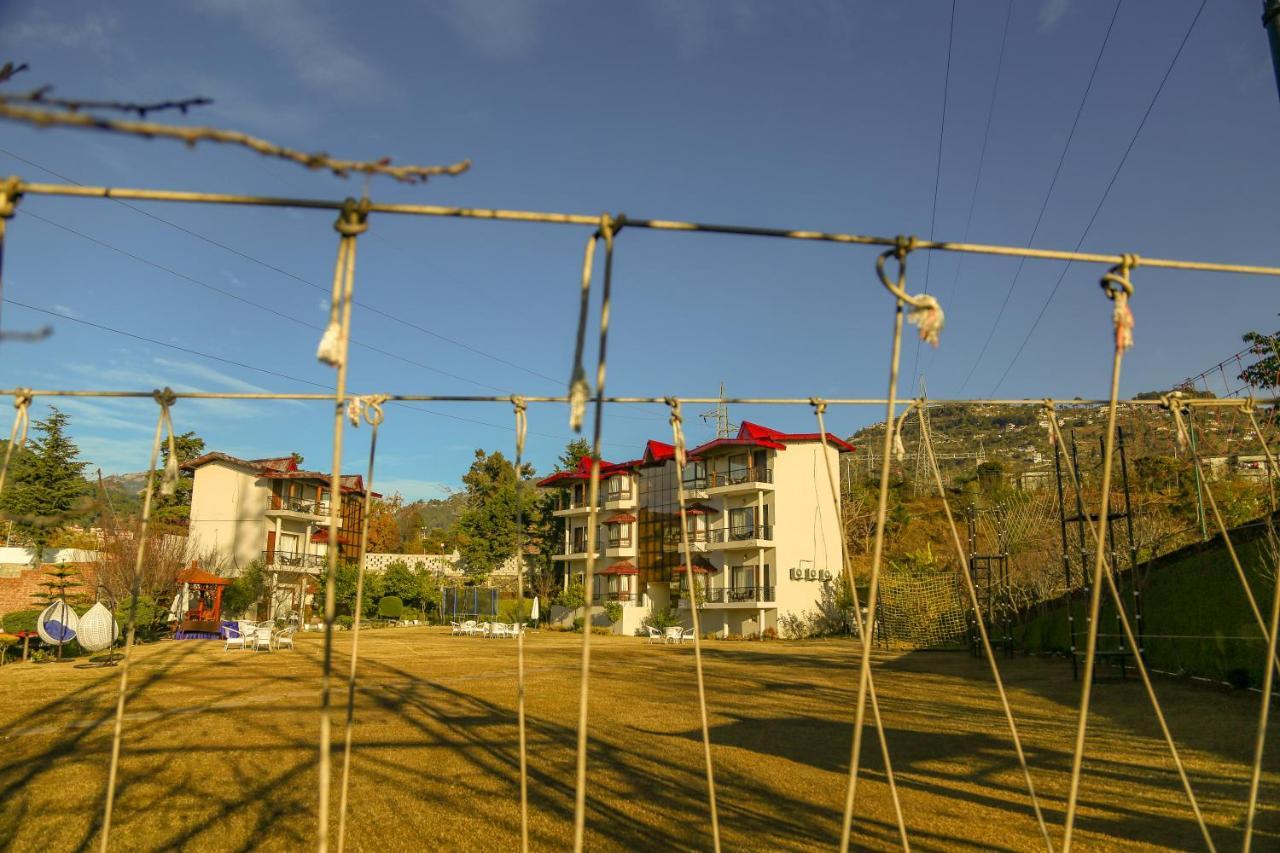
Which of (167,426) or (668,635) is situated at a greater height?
(167,426)

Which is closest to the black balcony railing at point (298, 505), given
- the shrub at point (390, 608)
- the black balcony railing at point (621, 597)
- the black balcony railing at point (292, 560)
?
the black balcony railing at point (292, 560)

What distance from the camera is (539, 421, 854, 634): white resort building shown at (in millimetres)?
32188

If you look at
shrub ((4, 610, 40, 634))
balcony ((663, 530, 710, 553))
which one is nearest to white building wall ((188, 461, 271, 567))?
shrub ((4, 610, 40, 634))

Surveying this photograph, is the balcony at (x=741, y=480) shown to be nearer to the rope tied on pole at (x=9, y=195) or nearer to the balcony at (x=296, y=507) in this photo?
the balcony at (x=296, y=507)

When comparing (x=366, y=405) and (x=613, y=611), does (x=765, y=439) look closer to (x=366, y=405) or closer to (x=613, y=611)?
(x=613, y=611)

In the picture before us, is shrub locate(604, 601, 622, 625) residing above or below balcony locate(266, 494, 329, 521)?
below

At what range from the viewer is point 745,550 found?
33438 mm

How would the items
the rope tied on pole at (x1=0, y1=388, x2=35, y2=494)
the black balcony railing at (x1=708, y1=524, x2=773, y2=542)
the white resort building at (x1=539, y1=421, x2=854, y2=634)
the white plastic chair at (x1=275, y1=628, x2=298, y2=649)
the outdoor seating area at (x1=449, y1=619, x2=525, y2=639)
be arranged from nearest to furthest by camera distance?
the rope tied on pole at (x1=0, y1=388, x2=35, y2=494), the white plastic chair at (x1=275, y1=628, x2=298, y2=649), the outdoor seating area at (x1=449, y1=619, x2=525, y2=639), the white resort building at (x1=539, y1=421, x2=854, y2=634), the black balcony railing at (x1=708, y1=524, x2=773, y2=542)

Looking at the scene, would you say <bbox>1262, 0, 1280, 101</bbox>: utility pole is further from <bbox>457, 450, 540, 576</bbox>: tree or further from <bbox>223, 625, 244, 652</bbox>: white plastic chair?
<bbox>457, 450, 540, 576</bbox>: tree

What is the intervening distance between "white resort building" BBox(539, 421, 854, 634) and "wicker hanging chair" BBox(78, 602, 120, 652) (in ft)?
64.2

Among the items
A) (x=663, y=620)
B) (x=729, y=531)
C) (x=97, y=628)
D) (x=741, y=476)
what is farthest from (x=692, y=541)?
(x=97, y=628)

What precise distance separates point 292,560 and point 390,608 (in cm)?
538

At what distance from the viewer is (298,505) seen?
122ft

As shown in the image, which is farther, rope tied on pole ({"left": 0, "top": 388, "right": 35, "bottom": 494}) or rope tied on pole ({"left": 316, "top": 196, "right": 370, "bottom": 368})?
rope tied on pole ({"left": 0, "top": 388, "right": 35, "bottom": 494})
